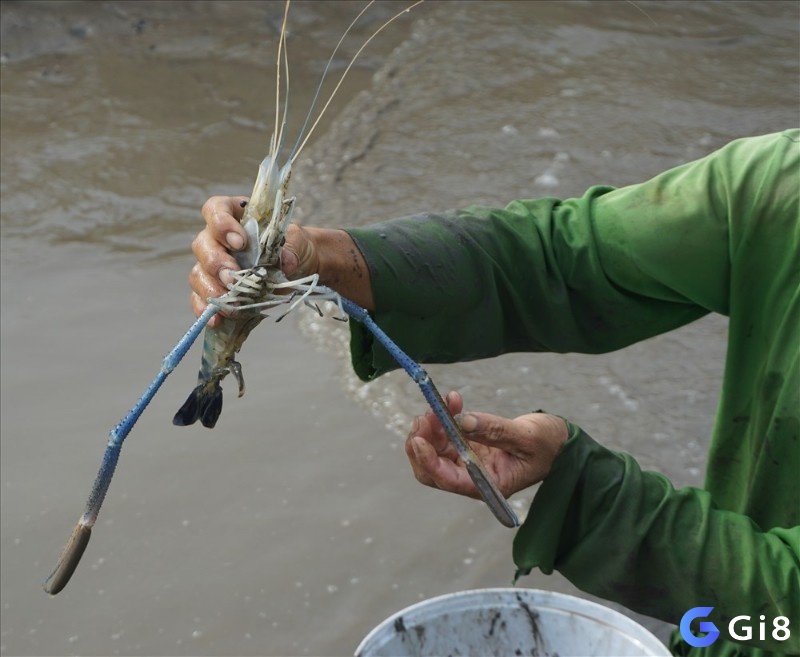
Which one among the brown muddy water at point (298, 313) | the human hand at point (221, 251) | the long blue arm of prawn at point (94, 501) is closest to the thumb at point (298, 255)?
the human hand at point (221, 251)

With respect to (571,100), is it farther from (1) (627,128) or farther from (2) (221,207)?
(2) (221,207)

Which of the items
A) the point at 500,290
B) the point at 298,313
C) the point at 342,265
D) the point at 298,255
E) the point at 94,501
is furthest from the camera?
the point at 298,313

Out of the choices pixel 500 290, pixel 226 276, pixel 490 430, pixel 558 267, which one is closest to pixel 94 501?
pixel 226 276

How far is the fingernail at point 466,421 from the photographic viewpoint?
1805 millimetres

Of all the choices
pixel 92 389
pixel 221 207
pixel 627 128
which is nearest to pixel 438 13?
pixel 627 128

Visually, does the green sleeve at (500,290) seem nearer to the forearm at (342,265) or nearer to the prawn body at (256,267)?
the forearm at (342,265)

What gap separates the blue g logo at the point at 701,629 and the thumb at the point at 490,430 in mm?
460

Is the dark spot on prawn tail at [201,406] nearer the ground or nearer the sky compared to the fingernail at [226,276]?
nearer the ground

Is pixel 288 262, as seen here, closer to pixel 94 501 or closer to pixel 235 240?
pixel 235 240

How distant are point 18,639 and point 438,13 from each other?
4.92 m

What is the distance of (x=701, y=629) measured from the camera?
2.04m

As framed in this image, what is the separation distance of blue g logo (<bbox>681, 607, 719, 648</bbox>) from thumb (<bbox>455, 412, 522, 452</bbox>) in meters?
0.46

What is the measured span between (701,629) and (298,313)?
2.34 meters

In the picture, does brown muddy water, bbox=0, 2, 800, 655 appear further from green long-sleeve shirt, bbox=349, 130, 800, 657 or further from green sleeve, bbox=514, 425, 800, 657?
green sleeve, bbox=514, 425, 800, 657
